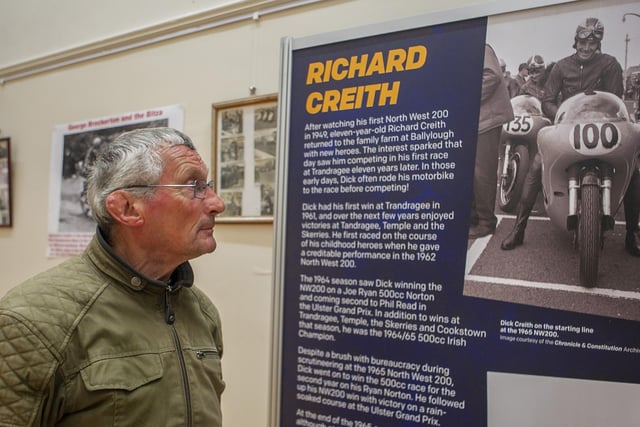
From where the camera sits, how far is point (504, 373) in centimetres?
133

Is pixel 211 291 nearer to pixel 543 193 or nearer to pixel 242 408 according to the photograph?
pixel 242 408

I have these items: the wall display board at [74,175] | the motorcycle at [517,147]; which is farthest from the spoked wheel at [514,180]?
the wall display board at [74,175]

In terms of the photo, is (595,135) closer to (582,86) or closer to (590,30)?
(582,86)

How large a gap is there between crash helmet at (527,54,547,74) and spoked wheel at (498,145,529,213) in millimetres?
192

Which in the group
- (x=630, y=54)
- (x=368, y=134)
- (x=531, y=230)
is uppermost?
(x=630, y=54)

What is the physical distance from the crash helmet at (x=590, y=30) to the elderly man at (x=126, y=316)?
3.17 feet

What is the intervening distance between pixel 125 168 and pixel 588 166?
1080mm

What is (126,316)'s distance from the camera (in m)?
1.18

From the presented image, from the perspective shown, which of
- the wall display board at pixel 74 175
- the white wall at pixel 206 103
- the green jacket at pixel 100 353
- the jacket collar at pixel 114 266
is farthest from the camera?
the wall display board at pixel 74 175

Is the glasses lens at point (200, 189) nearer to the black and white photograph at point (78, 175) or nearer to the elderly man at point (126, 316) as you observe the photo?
the elderly man at point (126, 316)

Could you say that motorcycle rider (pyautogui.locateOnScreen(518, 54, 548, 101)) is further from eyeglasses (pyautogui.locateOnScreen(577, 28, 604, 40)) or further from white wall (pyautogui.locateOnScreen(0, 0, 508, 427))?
white wall (pyautogui.locateOnScreen(0, 0, 508, 427))

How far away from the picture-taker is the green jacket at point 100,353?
3.34 feet

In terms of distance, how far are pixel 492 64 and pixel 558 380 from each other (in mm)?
798

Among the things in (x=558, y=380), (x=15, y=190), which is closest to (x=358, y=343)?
(x=558, y=380)
